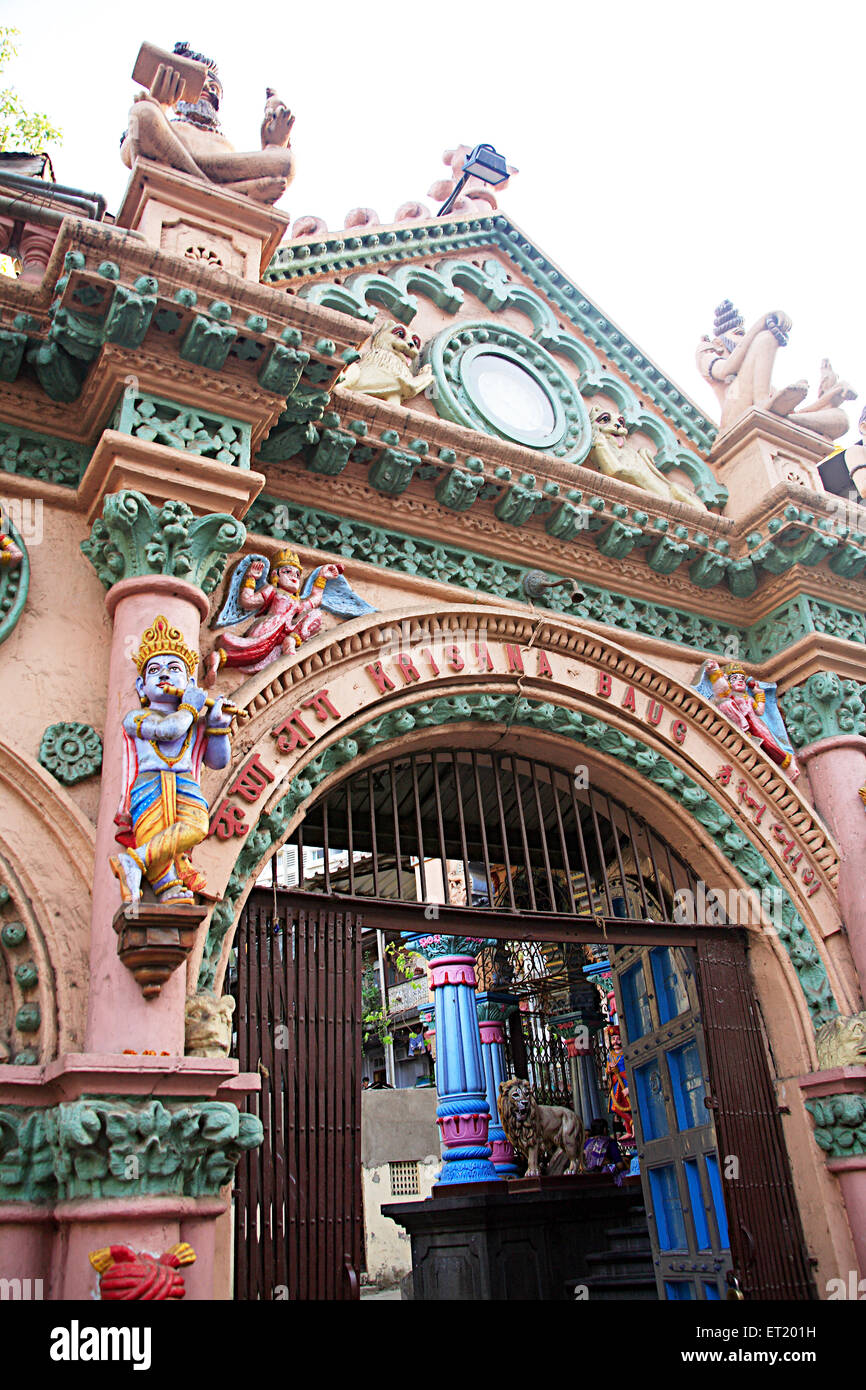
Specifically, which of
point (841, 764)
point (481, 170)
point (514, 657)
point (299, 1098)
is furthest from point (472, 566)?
point (481, 170)

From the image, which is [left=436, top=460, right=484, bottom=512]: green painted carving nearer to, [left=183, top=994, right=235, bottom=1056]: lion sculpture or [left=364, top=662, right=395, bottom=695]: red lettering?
[left=364, top=662, right=395, bottom=695]: red lettering

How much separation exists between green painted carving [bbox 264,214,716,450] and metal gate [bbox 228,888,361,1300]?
13.9 feet

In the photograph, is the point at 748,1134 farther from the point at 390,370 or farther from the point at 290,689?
the point at 390,370

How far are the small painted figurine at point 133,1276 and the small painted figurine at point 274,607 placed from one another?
7.70ft

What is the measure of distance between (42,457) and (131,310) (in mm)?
843

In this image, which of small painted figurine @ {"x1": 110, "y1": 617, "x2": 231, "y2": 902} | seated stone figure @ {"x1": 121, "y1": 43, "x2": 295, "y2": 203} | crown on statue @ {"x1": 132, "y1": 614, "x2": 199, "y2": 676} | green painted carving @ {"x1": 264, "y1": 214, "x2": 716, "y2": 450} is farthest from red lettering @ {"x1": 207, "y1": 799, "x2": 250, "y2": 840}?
green painted carving @ {"x1": 264, "y1": 214, "x2": 716, "y2": 450}

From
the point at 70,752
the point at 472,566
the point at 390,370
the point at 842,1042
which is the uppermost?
the point at 390,370

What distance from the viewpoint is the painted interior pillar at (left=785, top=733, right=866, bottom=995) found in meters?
6.04

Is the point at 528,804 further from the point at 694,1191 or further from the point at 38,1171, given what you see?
the point at 38,1171

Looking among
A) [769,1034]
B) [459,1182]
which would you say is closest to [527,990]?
[459,1182]

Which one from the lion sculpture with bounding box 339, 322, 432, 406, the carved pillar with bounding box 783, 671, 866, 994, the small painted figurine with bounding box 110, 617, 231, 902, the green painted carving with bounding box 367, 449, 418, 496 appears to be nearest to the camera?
the small painted figurine with bounding box 110, 617, 231, 902

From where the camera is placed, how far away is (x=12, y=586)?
4562 mm

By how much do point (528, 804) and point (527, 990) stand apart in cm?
790
